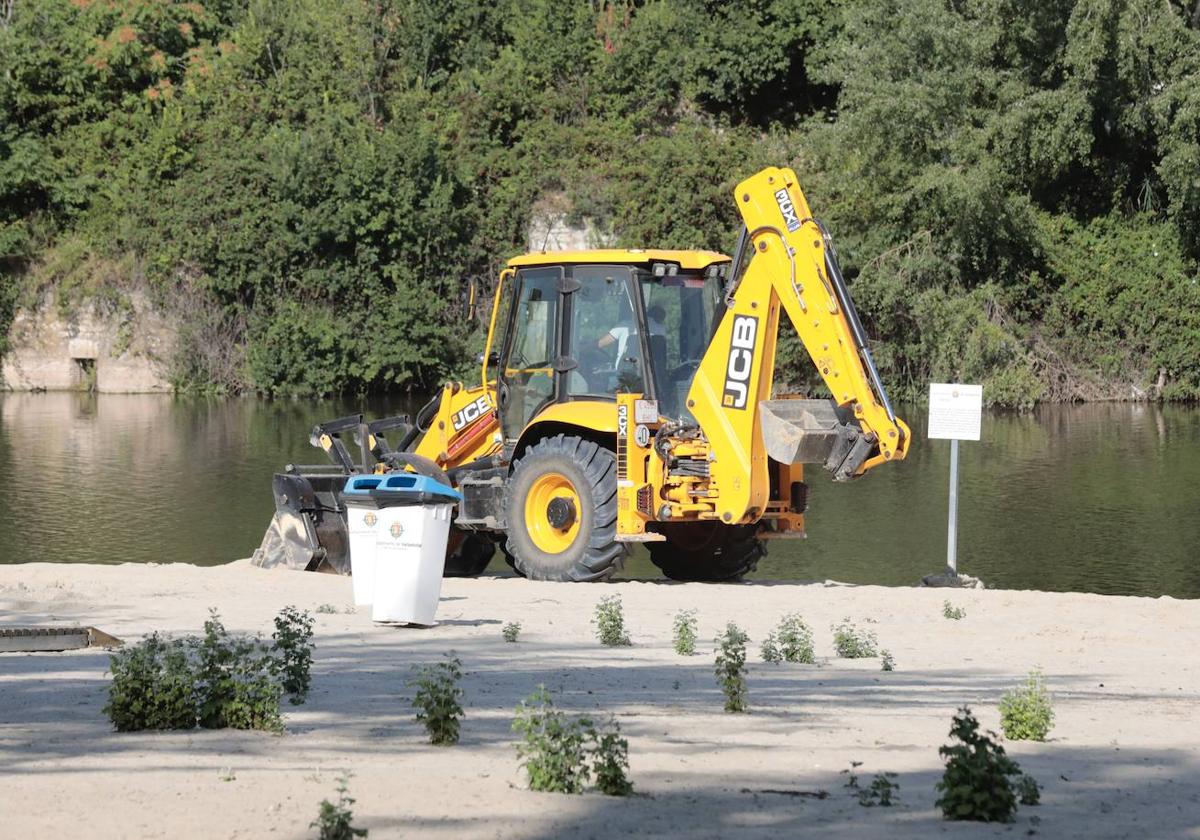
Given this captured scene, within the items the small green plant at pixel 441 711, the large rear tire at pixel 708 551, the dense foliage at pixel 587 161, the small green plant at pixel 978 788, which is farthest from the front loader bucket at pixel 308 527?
the dense foliage at pixel 587 161

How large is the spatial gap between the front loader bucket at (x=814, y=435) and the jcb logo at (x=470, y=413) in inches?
133

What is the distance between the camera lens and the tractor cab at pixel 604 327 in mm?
15648

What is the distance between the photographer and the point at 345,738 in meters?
7.77

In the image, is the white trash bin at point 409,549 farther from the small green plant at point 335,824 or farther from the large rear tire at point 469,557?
the large rear tire at point 469,557

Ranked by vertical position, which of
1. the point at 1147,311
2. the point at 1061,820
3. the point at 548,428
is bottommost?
the point at 1061,820

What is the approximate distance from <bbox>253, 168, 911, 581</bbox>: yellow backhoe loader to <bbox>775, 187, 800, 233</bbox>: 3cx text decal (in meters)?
0.01

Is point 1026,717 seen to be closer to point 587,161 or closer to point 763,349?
point 763,349

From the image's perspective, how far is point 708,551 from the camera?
16734 millimetres

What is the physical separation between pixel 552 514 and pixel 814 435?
2.62 meters

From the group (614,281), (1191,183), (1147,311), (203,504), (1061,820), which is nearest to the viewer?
(1061,820)

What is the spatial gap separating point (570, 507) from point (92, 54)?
35.9 meters

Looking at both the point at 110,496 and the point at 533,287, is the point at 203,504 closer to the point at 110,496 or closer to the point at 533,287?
the point at 110,496

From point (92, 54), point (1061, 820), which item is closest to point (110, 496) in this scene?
point (1061, 820)

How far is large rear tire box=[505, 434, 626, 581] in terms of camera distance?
50.6ft
